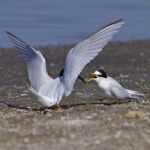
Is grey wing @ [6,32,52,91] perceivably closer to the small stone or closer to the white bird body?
the white bird body

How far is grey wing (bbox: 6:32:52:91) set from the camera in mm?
10242

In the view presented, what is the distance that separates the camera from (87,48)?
33.8ft

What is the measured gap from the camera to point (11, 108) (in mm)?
10547

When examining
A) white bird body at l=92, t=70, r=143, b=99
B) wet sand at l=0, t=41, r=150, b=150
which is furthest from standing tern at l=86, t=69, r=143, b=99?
wet sand at l=0, t=41, r=150, b=150

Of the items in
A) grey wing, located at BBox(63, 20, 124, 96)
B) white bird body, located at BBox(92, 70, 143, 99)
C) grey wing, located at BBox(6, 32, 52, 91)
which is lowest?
white bird body, located at BBox(92, 70, 143, 99)

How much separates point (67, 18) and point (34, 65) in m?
9.95

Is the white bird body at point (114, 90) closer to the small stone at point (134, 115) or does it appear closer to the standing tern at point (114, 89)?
the standing tern at point (114, 89)

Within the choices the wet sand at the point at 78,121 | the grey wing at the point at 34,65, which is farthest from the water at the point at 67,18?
the grey wing at the point at 34,65

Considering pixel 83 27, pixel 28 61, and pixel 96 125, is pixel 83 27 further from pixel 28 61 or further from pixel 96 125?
pixel 96 125

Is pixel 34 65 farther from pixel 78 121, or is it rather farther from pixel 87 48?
pixel 78 121

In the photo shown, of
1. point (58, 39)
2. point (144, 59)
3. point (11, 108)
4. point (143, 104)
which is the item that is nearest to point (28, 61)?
point (11, 108)

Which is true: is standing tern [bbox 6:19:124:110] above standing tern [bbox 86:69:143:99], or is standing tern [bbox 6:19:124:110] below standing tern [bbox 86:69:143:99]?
above

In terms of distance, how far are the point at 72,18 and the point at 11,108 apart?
999cm

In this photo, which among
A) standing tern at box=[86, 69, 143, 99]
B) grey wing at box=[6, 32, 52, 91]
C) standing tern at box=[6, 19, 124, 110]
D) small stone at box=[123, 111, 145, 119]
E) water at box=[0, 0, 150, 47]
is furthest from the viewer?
water at box=[0, 0, 150, 47]
